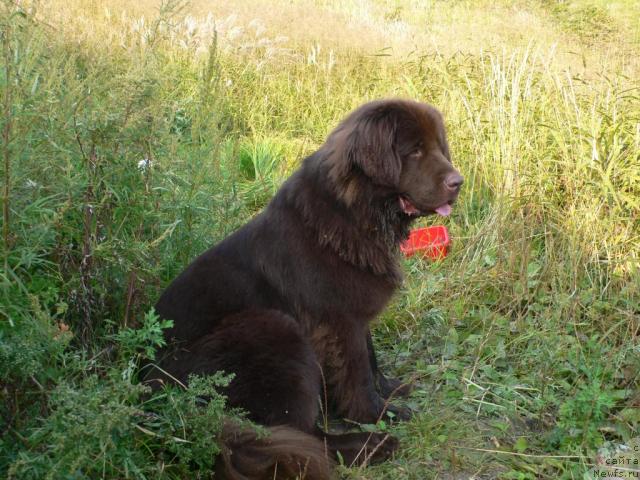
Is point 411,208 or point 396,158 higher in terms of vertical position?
point 396,158

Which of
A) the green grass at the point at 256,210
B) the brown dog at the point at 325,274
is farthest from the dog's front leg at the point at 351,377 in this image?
the green grass at the point at 256,210

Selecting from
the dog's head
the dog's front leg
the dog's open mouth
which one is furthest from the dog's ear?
the dog's front leg

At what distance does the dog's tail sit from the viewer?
7.30 ft

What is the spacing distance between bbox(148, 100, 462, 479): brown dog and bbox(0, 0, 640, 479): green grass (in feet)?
0.76

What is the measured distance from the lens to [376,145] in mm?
2883

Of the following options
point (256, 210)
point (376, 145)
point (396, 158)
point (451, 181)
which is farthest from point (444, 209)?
point (256, 210)

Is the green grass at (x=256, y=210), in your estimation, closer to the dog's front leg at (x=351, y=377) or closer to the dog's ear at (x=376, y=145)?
the dog's front leg at (x=351, y=377)

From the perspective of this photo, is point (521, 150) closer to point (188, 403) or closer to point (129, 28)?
point (188, 403)

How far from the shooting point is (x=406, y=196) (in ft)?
9.89

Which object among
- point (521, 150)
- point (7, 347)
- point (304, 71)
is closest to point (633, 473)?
point (7, 347)

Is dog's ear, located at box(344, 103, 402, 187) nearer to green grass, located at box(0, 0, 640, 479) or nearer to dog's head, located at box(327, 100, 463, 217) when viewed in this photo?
dog's head, located at box(327, 100, 463, 217)

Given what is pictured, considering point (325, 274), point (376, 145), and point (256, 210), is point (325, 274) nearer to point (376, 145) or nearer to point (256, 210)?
point (376, 145)

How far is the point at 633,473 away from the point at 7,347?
2302 mm

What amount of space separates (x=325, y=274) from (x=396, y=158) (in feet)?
1.95
